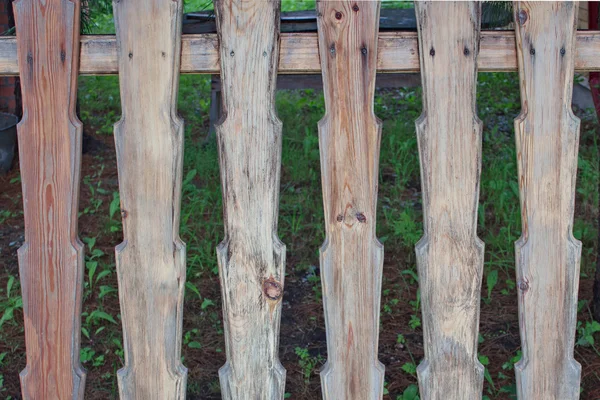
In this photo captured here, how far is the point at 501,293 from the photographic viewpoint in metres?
3.24

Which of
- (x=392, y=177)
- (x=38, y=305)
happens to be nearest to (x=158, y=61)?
(x=38, y=305)

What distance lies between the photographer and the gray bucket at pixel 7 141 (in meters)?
4.74

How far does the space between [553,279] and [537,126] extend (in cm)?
43

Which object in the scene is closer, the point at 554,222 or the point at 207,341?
the point at 554,222

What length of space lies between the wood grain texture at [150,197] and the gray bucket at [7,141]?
314cm

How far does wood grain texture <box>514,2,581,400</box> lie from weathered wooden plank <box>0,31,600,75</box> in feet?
0.18

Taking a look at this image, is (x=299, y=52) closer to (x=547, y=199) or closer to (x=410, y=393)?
(x=547, y=199)

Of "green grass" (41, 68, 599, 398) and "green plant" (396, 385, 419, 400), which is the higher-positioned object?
"green grass" (41, 68, 599, 398)

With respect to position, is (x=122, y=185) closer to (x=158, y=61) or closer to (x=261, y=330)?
(x=158, y=61)

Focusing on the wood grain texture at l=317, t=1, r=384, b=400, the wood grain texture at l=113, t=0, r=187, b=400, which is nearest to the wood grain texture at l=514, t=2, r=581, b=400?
the wood grain texture at l=317, t=1, r=384, b=400

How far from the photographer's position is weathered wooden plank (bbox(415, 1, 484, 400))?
189cm

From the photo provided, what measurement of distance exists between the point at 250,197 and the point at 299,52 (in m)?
0.40

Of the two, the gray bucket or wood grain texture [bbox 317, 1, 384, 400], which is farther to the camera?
the gray bucket

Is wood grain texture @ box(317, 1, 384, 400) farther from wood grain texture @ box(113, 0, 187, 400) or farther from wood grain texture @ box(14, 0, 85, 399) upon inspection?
wood grain texture @ box(14, 0, 85, 399)
